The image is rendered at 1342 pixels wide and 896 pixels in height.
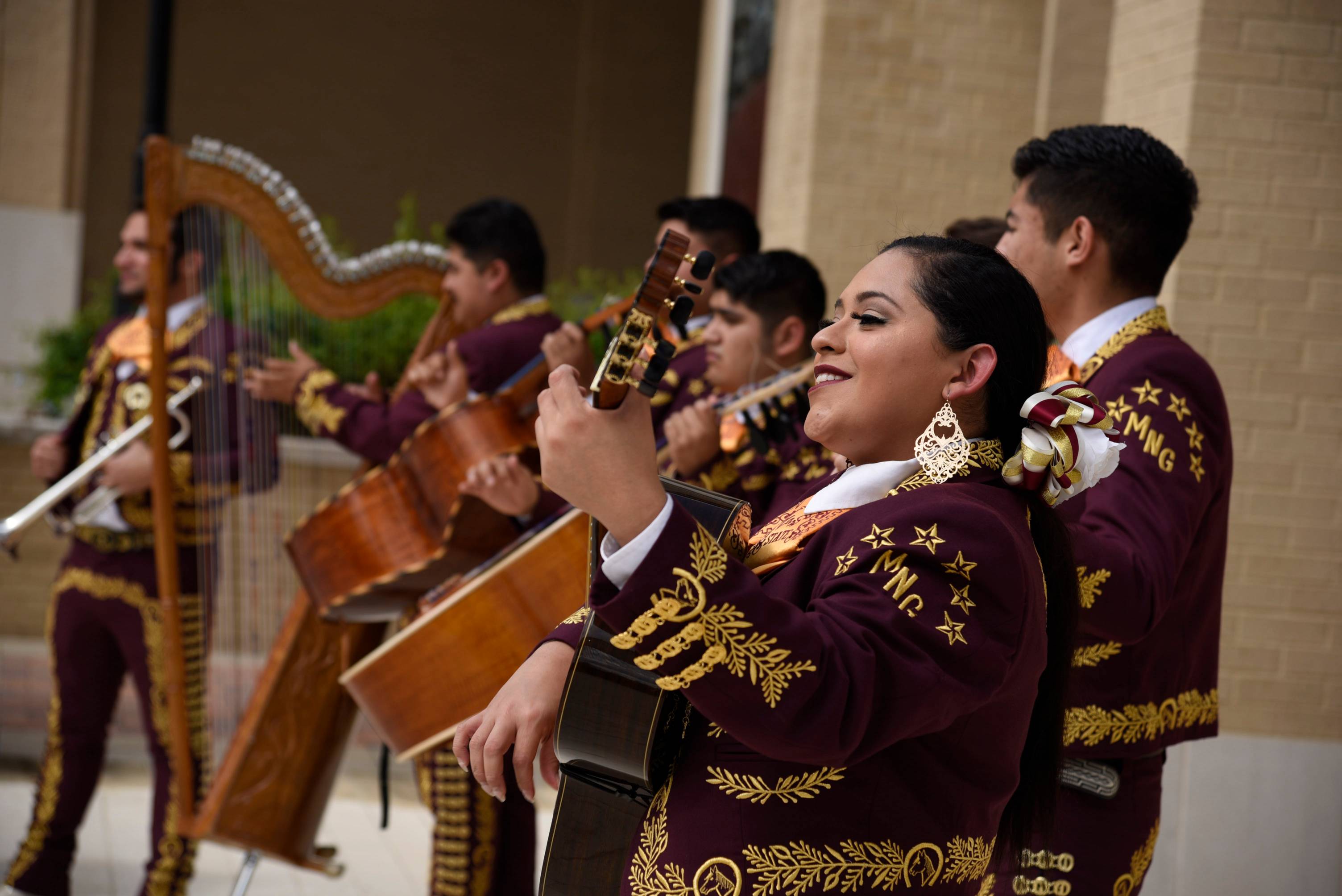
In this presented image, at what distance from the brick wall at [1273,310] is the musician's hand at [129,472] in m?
3.04

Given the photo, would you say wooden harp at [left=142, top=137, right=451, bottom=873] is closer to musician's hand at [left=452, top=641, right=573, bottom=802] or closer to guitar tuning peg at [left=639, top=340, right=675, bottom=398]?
musician's hand at [left=452, top=641, right=573, bottom=802]

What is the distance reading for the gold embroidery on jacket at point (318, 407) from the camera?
12.3ft

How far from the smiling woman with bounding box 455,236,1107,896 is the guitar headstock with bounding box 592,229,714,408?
0.03 m

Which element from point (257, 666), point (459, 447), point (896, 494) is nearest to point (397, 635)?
point (459, 447)

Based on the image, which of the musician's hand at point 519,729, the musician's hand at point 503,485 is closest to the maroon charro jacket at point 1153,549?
the musician's hand at point 519,729

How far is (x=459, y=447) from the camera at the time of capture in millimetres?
3197

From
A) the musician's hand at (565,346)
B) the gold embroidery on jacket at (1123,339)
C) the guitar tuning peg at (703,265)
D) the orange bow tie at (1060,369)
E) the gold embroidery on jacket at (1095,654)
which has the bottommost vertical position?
the gold embroidery on jacket at (1095,654)

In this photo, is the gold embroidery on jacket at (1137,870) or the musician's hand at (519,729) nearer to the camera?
the musician's hand at (519,729)

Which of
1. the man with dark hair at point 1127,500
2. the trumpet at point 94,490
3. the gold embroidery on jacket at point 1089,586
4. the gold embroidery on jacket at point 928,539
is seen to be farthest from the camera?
the trumpet at point 94,490

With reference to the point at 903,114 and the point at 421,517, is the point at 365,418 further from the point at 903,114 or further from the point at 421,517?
the point at 903,114

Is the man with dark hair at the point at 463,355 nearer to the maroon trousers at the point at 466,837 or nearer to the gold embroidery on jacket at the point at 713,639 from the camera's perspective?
the maroon trousers at the point at 466,837

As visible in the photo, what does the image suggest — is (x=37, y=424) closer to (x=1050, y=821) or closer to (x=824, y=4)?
(x=824, y=4)

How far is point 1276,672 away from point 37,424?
6.27 m

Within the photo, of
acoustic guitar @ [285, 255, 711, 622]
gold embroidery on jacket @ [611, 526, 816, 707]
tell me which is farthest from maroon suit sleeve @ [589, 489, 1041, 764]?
acoustic guitar @ [285, 255, 711, 622]
